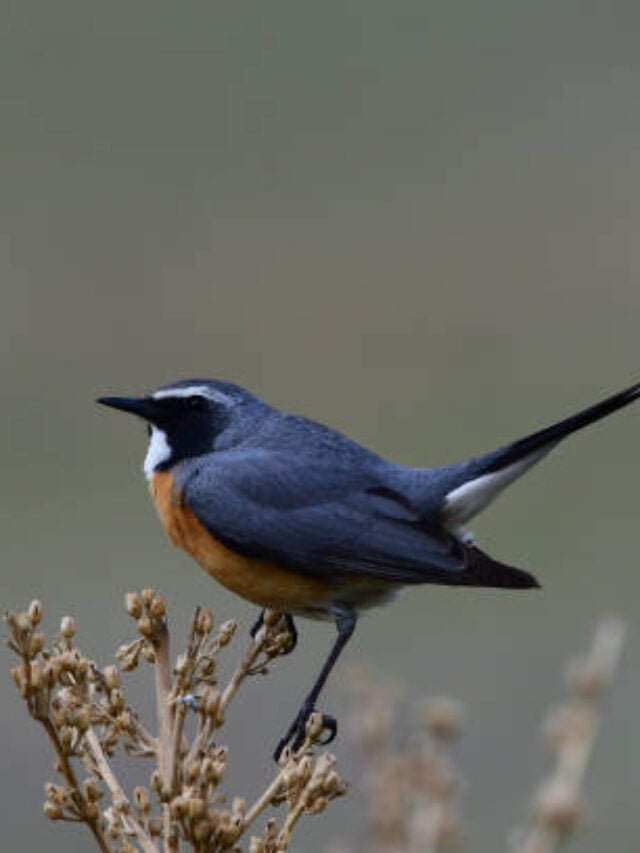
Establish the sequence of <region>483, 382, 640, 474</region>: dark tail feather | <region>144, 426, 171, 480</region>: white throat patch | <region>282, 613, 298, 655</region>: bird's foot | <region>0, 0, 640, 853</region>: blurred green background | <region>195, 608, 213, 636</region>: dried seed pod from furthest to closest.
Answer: <region>0, 0, 640, 853</region>: blurred green background
<region>144, 426, 171, 480</region>: white throat patch
<region>483, 382, 640, 474</region>: dark tail feather
<region>282, 613, 298, 655</region>: bird's foot
<region>195, 608, 213, 636</region>: dried seed pod

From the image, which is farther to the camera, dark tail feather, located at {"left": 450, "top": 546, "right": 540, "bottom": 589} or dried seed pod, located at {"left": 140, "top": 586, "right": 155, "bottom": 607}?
dark tail feather, located at {"left": 450, "top": 546, "right": 540, "bottom": 589}

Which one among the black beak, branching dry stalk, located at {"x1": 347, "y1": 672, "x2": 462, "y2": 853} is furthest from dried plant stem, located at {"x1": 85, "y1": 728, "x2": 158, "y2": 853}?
the black beak

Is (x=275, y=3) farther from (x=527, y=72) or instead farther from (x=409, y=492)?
(x=409, y=492)

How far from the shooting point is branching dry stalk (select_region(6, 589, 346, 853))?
3896 mm

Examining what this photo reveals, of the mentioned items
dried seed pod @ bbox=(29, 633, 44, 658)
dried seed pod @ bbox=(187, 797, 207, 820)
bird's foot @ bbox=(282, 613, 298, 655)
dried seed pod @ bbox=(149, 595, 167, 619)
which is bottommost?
bird's foot @ bbox=(282, 613, 298, 655)

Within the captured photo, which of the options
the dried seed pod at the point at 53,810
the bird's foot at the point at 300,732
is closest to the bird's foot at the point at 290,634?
the bird's foot at the point at 300,732

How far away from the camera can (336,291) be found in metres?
24.9

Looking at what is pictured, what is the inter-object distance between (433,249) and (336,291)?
2.00 m

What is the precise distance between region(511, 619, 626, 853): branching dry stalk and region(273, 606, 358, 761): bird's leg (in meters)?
0.49

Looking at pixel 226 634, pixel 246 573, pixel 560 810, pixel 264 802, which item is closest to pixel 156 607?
Result: pixel 226 634

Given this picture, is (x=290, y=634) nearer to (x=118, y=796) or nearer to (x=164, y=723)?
(x=164, y=723)

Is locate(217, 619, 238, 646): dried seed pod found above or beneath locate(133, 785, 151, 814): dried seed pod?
above

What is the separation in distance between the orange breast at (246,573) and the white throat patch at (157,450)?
10 cm

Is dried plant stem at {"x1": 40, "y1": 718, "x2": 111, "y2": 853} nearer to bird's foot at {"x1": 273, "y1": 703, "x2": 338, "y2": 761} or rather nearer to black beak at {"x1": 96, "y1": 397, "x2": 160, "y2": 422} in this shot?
bird's foot at {"x1": 273, "y1": 703, "x2": 338, "y2": 761}
